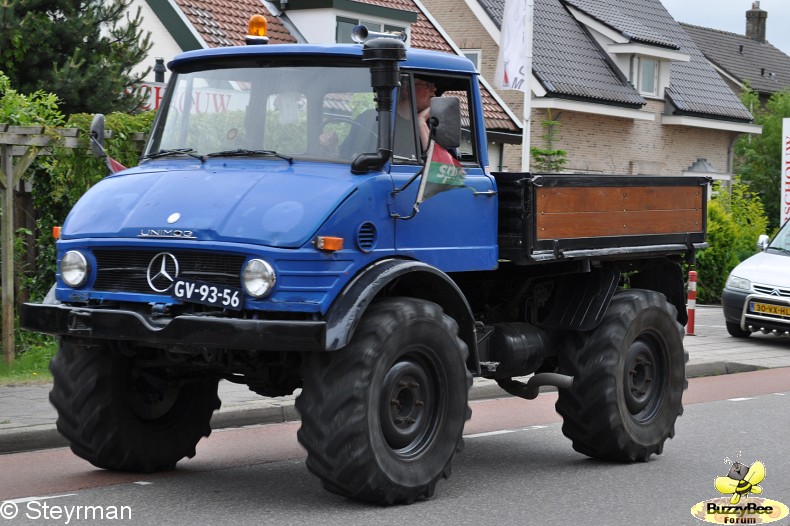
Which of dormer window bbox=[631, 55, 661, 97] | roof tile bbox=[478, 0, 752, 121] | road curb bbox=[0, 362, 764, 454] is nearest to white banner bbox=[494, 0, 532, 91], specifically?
road curb bbox=[0, 362, 764, 454]

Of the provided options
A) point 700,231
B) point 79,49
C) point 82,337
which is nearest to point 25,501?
point 82,337

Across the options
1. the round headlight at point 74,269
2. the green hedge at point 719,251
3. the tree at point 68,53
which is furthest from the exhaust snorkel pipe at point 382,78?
the green hedge at point 719,251

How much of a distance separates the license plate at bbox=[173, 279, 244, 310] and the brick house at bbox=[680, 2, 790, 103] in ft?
177

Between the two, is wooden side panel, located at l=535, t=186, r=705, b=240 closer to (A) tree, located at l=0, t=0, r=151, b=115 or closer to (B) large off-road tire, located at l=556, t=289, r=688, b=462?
(B) large off-road tire, located at l=556, t=289, r=688, b=462

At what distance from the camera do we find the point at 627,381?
9523 mm

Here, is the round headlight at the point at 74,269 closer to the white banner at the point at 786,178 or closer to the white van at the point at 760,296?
the white van at the point at 760,296

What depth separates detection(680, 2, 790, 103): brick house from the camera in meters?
62.5

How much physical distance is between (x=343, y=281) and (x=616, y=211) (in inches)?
112

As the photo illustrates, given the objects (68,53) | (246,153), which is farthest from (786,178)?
(246,153)

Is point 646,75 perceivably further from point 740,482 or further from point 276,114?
point 276,114

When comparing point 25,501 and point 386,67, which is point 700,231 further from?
point 25,501

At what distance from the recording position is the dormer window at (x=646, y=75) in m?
39.3

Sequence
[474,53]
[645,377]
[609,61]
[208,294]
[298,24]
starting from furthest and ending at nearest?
1. [609,61]
2. [474,53]
3. [298,24]
4. [645,377]
5. [208,294]

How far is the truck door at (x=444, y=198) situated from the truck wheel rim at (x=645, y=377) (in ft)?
4.97
